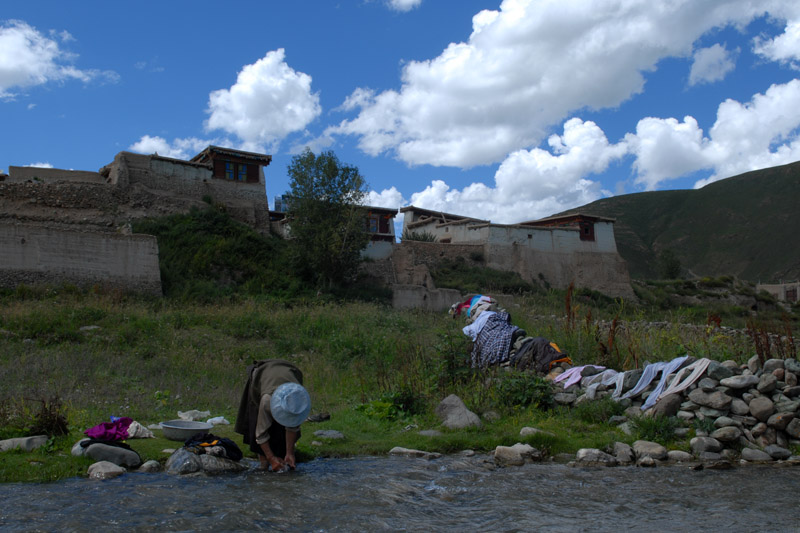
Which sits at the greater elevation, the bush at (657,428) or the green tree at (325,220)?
the green tree at (325,220)

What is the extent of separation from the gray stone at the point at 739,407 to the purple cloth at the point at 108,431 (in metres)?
7.36

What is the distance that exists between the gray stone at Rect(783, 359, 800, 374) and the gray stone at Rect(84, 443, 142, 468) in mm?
8015

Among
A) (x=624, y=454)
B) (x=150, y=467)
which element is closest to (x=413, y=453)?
(x=624, y=454)

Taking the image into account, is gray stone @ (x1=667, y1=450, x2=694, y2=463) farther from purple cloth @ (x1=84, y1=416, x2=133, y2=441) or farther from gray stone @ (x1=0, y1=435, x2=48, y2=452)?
gray stone @ (x1=0, y1=435, x2=48, y2=452)

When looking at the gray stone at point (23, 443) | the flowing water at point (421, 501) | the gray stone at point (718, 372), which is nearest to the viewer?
the flowing water at point (421, 501)

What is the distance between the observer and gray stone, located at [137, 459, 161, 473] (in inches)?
223

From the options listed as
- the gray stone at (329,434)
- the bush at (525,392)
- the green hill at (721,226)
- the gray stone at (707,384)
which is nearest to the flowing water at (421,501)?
the gray stone at (329,434)

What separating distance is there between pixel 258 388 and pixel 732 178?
102 meters

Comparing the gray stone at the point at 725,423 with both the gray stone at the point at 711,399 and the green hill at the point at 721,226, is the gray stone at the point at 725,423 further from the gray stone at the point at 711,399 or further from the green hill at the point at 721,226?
the green hill at the point at 721,226

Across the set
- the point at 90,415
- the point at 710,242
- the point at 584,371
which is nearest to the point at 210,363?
the point at 90,415

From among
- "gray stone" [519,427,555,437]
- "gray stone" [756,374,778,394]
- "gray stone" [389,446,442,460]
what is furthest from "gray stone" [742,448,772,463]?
"gray stone" [389,446,442,460]

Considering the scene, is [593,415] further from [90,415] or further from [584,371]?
[90,415]

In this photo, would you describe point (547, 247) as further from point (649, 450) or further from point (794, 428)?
point (649, 450)

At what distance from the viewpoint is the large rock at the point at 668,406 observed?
735 cm
